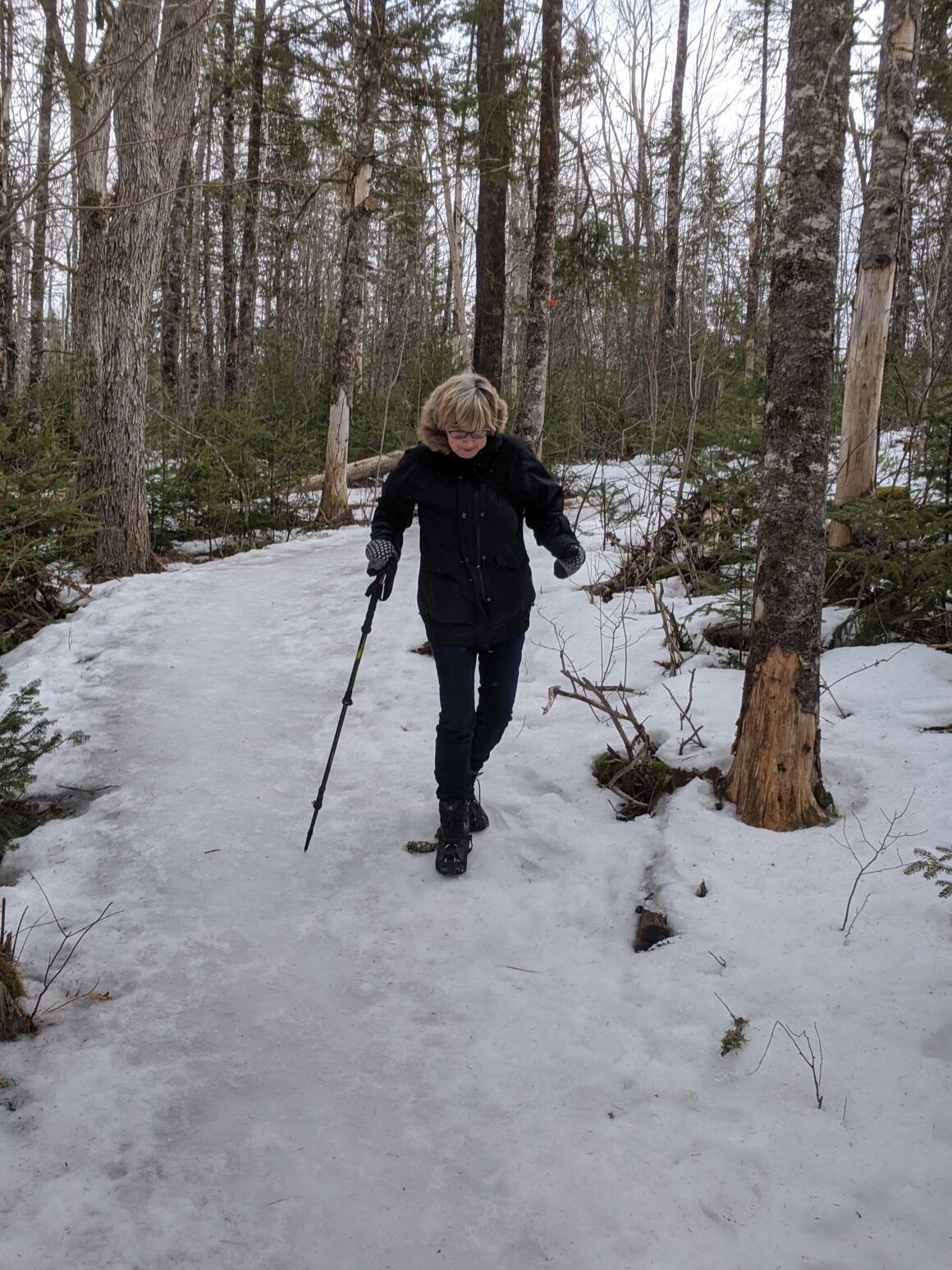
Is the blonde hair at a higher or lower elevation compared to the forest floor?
higher

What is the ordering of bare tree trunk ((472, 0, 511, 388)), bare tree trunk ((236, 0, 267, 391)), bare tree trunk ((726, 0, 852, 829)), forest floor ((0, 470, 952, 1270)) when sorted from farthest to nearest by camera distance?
1. bare tree trunk ((236, 0, 267, 391))
2. bare tree trunk ((472, 0, 511, 388))
3. bare tree trunk ((726, 0, 852, 829))
4. forest floor ((0, 470, 952, 1270))

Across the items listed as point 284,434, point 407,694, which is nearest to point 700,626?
point 407,694

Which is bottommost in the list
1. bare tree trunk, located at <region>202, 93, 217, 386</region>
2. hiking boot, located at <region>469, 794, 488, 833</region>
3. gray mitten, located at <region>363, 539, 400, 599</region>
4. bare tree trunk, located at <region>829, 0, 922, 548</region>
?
hiking boot, located at <region>469, 794, 488, 833</region>

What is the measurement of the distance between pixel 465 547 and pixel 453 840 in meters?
1.32

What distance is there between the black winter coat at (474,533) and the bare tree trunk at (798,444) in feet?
3.03

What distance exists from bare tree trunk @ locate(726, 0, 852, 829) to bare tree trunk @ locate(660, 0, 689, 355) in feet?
35.7

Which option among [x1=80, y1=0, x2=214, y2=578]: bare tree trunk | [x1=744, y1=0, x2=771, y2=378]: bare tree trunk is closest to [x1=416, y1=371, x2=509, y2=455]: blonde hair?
[x1=80, y1=0, x2=214, y2=578]: bare tree trunk

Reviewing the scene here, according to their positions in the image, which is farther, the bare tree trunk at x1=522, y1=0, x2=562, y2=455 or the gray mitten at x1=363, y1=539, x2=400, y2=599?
the bare tree trunk at x1=522, y1=0, x2=562, y2=455

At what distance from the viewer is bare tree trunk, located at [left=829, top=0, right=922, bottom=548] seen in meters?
5.53

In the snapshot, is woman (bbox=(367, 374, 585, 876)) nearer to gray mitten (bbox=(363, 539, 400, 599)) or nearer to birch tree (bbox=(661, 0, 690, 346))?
gray mitten (bbox=(363, 539, 400, 599))

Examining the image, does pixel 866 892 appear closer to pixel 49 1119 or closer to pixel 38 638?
pixel 49 1119

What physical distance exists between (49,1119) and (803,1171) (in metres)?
2.04

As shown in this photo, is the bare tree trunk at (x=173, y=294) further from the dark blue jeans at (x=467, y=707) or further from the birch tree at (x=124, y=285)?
the dark blue jeans at (x=467, y=707)

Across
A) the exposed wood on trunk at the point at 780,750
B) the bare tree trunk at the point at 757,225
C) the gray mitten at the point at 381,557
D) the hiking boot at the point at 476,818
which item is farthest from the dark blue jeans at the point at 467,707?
the bare tree trunk at the point at 757,225
